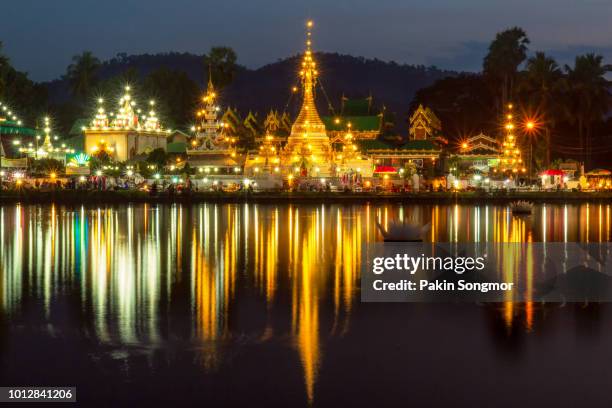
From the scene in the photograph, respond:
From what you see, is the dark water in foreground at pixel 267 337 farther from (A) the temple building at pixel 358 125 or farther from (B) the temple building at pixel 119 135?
(A) the temple building at pixel 358 125

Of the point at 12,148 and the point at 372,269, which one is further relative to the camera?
the point at 12,148

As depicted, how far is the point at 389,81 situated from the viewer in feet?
644

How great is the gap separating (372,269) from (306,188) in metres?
33.0

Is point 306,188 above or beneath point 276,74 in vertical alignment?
beneath

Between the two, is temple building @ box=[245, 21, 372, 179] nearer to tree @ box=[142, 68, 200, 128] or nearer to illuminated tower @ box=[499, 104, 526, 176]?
illuminated tower @ box=[499, 104, 526, 176]

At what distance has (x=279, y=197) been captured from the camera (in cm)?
4719

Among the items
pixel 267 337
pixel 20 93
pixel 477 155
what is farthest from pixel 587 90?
pixel 267 337

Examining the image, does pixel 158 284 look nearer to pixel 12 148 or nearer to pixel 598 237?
pixel 598 237

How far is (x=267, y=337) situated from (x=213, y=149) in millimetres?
48958

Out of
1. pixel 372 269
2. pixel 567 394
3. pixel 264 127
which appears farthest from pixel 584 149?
pixel 567 394

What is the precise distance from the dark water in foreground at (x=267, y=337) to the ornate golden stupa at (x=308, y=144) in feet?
111

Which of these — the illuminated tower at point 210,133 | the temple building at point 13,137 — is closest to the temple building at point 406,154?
the illuminated tower at point 210,133

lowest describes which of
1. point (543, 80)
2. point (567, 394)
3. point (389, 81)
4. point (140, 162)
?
point (567, 394)

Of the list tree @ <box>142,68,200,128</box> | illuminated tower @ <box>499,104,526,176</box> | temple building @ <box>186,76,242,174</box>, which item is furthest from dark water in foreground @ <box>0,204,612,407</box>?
tree @ <box>142,68,200,128</box>
